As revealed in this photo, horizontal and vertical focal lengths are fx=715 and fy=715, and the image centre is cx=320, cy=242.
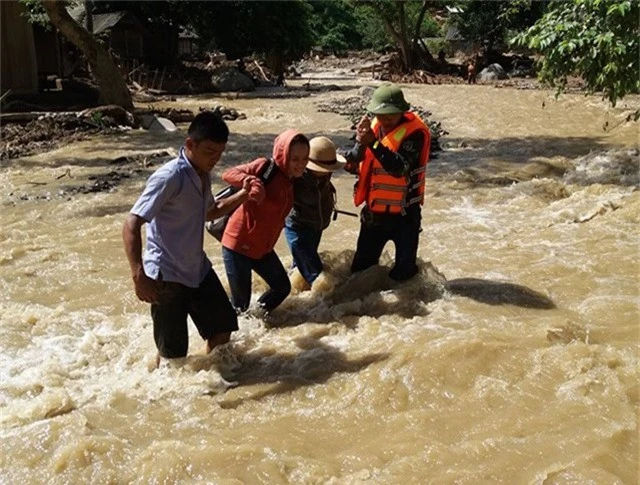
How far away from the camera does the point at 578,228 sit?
796 cm

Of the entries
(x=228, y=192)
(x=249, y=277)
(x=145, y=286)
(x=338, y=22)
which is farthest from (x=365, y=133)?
(x=338, y=22)

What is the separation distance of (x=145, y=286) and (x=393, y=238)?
2.21 metres

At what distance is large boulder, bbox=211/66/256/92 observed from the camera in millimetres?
29656

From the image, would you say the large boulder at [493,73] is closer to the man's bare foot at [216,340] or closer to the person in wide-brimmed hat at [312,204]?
the person in wide-brimmed hat at [312,204]

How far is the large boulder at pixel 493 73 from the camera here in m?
34.6

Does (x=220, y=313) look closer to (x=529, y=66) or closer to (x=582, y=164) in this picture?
(x=582, y=164)

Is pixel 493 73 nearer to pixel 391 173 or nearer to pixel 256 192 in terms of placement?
pixel 391 173

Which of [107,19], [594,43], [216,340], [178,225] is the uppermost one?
[107,19]

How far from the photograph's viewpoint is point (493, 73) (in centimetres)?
3484

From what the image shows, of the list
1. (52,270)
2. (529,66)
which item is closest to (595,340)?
(52,270)

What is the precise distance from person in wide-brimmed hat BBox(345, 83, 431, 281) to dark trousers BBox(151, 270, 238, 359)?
1.43 metres

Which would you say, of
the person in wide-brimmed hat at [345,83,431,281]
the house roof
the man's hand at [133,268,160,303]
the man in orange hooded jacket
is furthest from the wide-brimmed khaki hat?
the house roof

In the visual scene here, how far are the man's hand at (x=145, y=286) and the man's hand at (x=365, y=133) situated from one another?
1.76 m

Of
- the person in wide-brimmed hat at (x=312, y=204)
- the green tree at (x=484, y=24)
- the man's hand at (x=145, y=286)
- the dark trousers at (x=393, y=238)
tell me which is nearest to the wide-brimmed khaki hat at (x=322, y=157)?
the person in wide-brimmed hat at (x=312, y=204)
